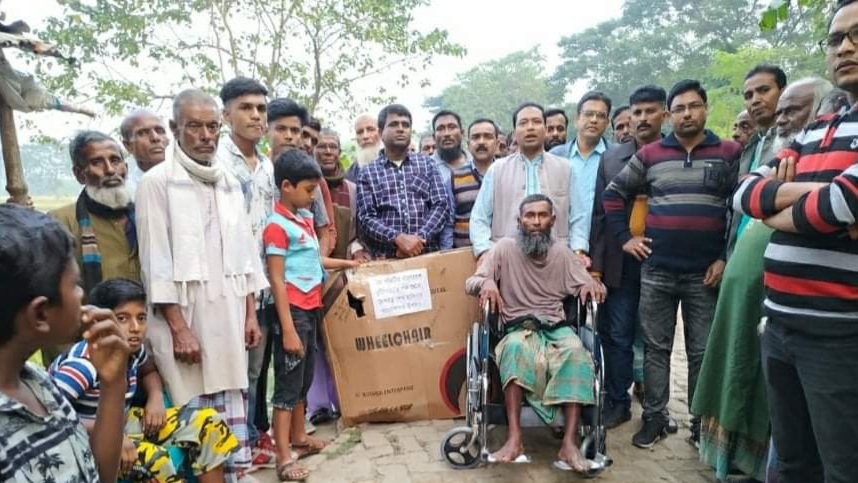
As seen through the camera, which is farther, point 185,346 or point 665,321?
point 665,321

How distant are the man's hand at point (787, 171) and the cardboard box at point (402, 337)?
205 cm

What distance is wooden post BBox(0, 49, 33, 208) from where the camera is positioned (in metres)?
2.97

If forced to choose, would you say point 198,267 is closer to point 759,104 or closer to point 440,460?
point 440,460

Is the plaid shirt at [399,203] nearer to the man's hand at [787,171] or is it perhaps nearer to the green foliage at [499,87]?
the man's hand at [787,171]

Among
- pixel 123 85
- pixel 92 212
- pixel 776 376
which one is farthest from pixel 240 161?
pixel 123 85

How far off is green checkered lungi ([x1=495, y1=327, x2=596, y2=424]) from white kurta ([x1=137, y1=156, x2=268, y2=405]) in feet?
4.41

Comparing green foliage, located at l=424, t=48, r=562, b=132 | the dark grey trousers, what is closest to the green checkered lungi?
the dark grey trousers

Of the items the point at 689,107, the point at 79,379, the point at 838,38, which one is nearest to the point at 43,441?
the point at 79,379

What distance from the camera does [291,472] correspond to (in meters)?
3.04

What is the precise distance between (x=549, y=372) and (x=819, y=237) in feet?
5.07

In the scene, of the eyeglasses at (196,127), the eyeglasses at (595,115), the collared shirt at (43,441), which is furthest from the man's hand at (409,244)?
the collared shirt at (43,441)

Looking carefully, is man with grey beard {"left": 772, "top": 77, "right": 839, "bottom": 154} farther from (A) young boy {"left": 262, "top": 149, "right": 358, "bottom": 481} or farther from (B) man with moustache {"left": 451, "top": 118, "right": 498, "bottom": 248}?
(A) young boy {"left": 262, "top": 149, "right": 358, "bottom": 481}

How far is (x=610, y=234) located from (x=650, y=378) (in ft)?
2.90

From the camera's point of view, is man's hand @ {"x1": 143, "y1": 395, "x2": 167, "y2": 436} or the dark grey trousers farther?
the dark grey trousers
